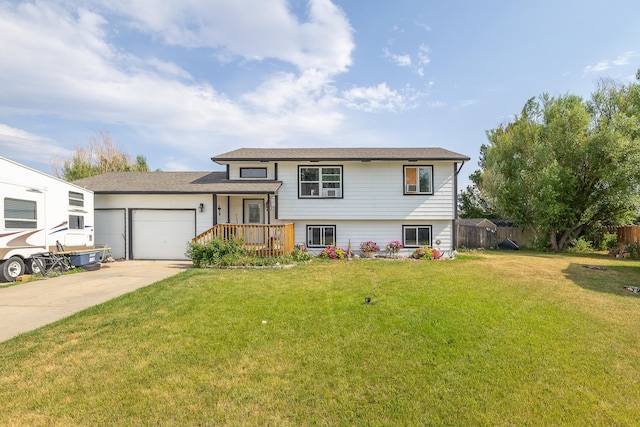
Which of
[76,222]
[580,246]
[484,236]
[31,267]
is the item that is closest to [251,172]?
[76,222]

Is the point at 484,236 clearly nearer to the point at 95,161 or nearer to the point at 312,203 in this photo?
the point at 312,203

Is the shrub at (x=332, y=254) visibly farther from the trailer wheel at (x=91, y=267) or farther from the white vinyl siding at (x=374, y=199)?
the trailer wheel at (x=91, y=267)

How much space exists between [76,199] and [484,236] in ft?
74.2

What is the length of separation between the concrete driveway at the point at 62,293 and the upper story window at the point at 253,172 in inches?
215

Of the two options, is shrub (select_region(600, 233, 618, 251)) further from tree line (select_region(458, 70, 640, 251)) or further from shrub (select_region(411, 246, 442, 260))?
shrub (select_region(411, 246, 442, 260))

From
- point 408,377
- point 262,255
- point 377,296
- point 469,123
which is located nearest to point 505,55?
point 469,123

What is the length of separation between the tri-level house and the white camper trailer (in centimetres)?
220

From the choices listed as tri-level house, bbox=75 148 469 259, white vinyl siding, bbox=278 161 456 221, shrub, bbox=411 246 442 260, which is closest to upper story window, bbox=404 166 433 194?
tri-level house, bbox=75 148 469 259

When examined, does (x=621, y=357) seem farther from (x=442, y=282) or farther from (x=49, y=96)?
(x=49, y=96)

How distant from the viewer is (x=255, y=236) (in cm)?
1145

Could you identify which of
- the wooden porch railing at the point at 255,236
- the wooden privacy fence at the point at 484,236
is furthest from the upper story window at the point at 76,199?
the wooden privacy fence at the point at 484,236

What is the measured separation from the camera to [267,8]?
30.8 ft

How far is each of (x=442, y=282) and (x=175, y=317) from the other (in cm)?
653

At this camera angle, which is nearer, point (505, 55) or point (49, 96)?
point (505, 55)
